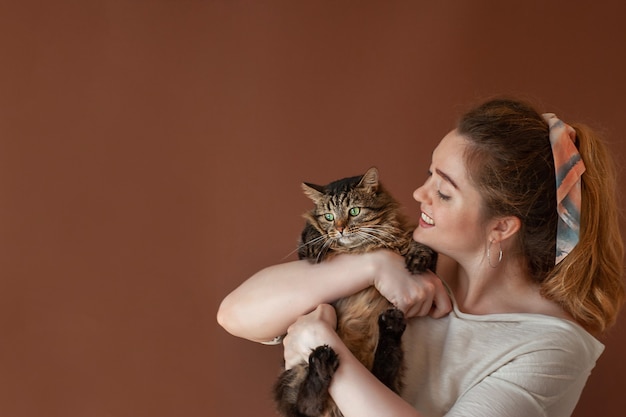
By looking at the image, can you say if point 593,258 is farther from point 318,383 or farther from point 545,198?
point 318,383

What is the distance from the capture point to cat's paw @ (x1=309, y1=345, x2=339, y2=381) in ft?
4.60

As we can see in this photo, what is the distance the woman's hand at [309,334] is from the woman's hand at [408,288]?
0.15m

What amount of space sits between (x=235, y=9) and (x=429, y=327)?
122cm

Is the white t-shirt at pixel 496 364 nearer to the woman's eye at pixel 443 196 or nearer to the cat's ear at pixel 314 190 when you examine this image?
the woman's eye at pixel 443 196

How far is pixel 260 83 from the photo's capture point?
2.16 meters

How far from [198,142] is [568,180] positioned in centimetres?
118

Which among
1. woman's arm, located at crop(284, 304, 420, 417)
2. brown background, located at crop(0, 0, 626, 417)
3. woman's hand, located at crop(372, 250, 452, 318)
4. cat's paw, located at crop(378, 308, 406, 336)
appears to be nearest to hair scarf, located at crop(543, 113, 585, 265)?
woman's hand, located at crop(372, 250, 452, 318)

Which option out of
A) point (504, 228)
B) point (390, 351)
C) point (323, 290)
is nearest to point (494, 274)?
point (504, 228)

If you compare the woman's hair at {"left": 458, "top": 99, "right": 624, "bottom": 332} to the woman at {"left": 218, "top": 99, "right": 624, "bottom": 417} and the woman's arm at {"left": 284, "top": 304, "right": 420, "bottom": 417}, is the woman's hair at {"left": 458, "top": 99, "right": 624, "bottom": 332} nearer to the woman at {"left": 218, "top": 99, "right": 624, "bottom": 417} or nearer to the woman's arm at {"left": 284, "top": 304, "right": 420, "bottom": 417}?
the woman at {"left": 218, "top": 99, "right": 624, "bottom": 417}

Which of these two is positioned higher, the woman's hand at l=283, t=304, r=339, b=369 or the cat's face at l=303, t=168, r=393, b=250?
the cat's face at l=303, t=168, r=393, b=250

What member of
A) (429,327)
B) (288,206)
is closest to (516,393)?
(429,327)

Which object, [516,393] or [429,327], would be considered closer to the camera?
[516,393]

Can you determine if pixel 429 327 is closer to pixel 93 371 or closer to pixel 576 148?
pixel 576 148

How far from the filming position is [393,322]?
157 centimetres
